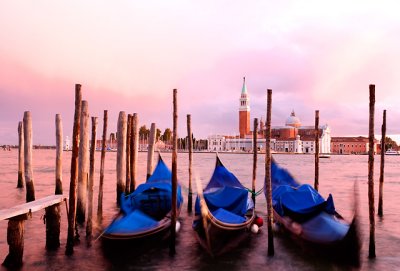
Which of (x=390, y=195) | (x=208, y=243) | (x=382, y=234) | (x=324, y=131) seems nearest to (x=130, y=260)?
(x=208, y=243)

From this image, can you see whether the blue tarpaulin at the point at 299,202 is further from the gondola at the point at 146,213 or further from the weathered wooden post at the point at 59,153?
the weathered wooden post at the point at 59,153

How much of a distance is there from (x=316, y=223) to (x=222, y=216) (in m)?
1.61

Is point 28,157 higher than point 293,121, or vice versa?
point 293,121

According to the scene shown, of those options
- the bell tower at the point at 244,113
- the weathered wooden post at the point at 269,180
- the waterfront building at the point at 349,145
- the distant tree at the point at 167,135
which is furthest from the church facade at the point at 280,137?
the weathered wooden post at the point at 269,180

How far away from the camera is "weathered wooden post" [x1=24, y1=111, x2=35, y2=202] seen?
1077 cm

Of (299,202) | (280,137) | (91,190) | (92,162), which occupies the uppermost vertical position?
(280,137)

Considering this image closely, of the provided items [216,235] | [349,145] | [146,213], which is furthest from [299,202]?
[349,145]

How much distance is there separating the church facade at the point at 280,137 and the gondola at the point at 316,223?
9110cm

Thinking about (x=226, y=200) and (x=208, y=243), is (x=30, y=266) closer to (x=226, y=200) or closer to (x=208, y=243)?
(x=208, y=243)

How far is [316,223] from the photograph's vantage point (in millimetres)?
6926

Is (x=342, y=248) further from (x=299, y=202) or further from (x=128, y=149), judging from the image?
(x=128, y=149)

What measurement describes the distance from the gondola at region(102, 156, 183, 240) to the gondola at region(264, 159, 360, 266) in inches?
90.5

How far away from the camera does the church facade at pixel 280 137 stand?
10288 centimetres

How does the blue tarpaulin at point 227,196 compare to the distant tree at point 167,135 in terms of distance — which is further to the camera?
the distant tree at point 167,135
